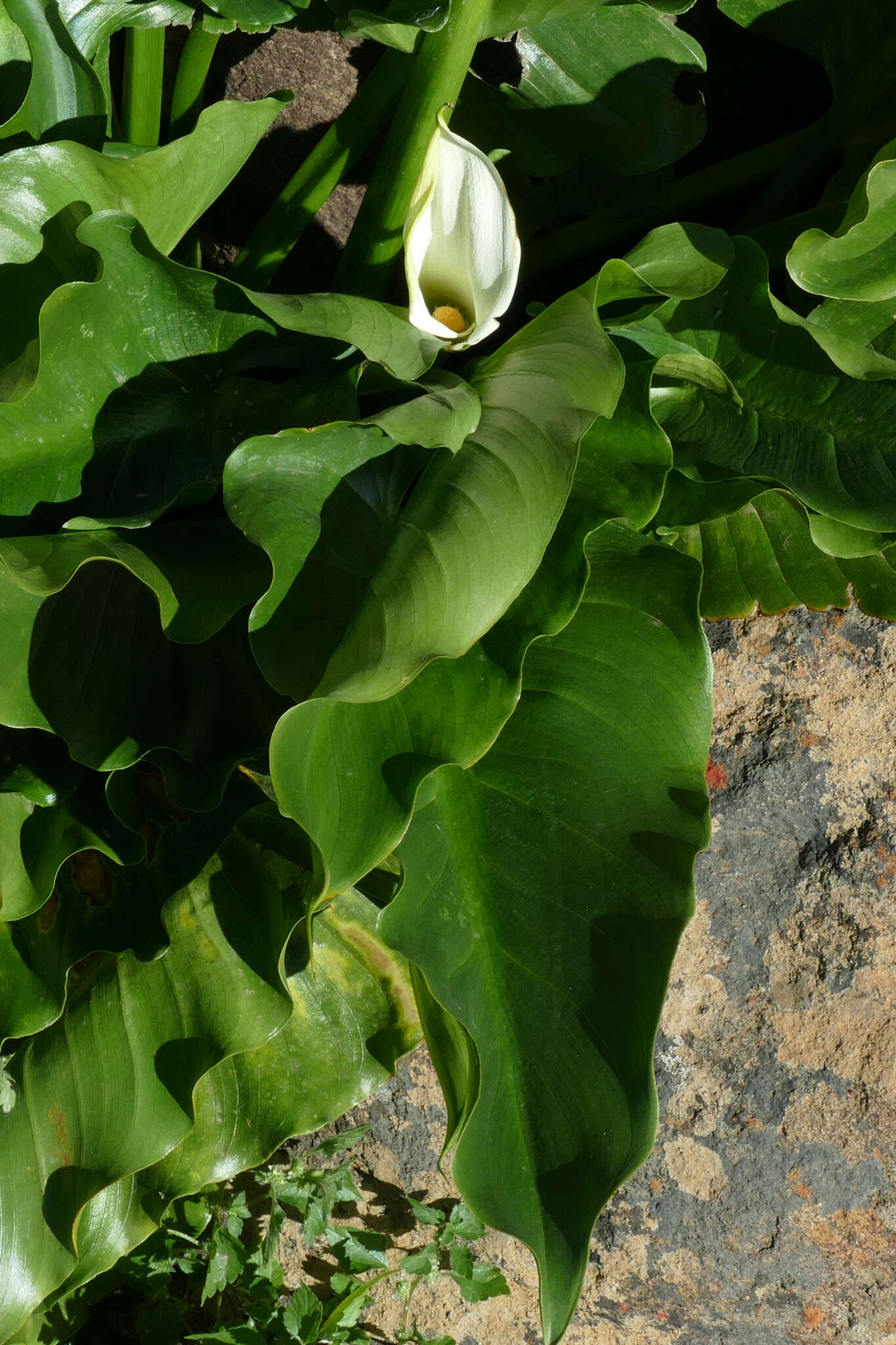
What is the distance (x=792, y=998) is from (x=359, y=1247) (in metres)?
0.64

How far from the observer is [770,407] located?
3.08ft

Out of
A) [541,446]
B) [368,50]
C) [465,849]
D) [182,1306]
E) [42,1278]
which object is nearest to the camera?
[541,446]

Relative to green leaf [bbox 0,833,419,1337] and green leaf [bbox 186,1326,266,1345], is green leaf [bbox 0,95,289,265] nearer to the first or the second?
green leaf [bbox 0,833,419,1337]

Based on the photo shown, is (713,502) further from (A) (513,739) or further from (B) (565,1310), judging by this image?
(B) (565,1310)

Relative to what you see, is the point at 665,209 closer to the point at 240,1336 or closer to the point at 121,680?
the point at 121,680

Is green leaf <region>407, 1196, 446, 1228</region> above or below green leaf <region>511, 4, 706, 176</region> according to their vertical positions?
below

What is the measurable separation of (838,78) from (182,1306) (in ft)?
5.52

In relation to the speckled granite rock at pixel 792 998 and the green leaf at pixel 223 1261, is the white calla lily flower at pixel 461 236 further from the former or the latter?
the green leaf at pixel 223 1261

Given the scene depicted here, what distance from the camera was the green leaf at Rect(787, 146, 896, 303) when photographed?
80 centimetres

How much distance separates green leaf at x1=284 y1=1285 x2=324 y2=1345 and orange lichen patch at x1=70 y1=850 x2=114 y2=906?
686 millimetres

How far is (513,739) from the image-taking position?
88cm

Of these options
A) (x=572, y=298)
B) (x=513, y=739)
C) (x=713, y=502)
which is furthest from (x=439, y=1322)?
(x=572, y=298)

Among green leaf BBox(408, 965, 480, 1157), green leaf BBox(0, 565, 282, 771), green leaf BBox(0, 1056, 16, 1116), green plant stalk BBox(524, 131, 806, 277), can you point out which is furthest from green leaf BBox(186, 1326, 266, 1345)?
green plant stalk BBox(524, 131, 806, 277)

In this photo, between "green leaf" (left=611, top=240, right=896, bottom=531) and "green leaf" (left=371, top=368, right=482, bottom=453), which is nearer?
"green leaf" (left=371, top=368, right=482, bottom=453)
